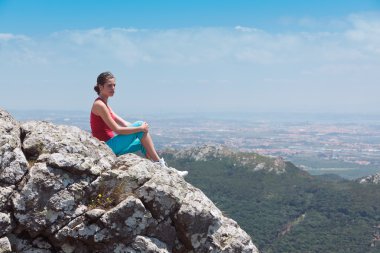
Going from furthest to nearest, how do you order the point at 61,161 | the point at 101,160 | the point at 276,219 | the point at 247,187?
the point at 247,187 < the point at 276,219 < the point at 101,160 < the point at 61,161

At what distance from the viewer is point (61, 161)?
9438 mm

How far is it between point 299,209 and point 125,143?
6674 inches

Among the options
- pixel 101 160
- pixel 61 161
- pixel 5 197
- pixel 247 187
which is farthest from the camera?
pixel 247 187

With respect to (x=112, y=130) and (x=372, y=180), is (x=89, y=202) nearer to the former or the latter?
(x=112, y=130)

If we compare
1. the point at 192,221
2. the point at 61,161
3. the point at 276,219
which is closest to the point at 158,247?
the point at 192,221

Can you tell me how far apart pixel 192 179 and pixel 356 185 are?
221 ft

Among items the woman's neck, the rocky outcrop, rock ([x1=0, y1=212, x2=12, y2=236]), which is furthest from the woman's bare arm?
rock ([x1=0, y1=212, x2=12, y2=236])

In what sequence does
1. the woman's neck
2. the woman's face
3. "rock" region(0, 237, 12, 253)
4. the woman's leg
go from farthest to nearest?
the woman's neck < the woman's face < the woman's leg < "rock" region(0, 237, 12, 253)

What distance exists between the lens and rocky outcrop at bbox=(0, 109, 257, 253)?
8.99m

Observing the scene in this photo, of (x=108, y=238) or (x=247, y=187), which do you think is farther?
(x=247, y=187)

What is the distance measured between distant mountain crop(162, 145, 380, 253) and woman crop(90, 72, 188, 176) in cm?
11071

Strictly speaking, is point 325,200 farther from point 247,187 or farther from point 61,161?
point 61,161

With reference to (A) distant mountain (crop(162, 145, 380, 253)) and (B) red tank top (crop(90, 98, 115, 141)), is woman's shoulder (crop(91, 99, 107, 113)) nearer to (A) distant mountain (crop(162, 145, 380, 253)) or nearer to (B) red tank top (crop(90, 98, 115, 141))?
(B) red tank top (crop(90, 98, 115, 141))

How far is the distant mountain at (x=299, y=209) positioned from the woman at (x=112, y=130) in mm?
110712
